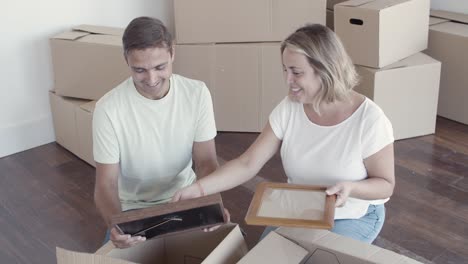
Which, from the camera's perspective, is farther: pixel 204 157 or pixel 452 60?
pixel 452 60

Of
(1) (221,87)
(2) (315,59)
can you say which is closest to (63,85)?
(1) (221,87)

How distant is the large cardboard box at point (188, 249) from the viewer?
3.76ft

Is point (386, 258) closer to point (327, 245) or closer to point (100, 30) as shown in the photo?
point (327, 245)

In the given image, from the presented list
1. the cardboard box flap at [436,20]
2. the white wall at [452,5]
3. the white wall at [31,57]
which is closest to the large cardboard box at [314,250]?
the white wall at [31,57]

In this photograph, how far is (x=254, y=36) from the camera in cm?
A: 306

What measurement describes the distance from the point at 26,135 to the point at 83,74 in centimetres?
52

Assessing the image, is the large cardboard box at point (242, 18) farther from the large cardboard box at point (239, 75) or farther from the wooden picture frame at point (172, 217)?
the wooden picture frame at point (172, 217)

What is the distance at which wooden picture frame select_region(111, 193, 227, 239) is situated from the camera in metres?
1.16

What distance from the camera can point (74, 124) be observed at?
116 inches

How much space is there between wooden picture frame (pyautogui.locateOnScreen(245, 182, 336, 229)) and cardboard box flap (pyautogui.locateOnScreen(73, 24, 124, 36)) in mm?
1954

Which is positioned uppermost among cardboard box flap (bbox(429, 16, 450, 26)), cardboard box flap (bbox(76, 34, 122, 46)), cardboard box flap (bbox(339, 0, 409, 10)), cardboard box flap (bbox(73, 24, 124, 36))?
cardboard box flap (bbox(339, 0, 409, 10))

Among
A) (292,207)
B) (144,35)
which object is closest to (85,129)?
(144,35)

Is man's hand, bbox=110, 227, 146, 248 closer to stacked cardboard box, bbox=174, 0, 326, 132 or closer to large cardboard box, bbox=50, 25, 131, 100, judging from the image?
large cardboard box, bbox=50, 25, 131, 100

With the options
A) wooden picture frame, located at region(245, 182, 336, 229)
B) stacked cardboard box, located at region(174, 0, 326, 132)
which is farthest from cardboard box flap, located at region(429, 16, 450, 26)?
wooden picture frame, located at region(245, 182, 336, 229)
